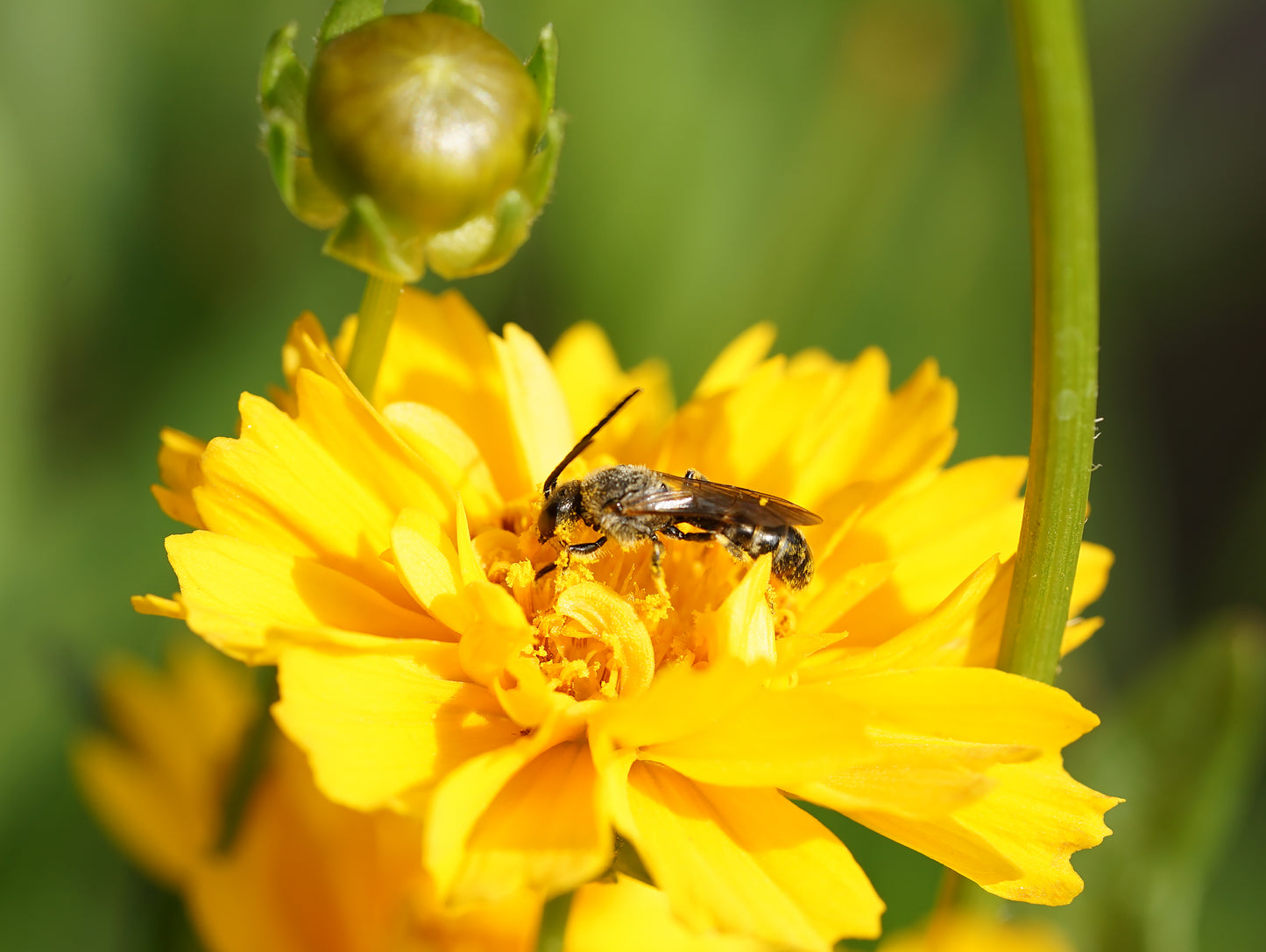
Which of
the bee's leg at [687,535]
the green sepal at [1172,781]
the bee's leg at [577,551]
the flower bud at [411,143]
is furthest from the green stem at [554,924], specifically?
the green sepal at [1172,781]

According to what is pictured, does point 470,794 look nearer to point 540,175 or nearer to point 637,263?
point 540,175

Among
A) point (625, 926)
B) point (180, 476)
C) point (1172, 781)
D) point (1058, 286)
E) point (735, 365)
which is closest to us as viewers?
point (1058, 286)

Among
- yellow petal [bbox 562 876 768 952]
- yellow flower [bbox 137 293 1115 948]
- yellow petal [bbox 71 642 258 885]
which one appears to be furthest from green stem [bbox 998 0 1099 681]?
yellow petal [bbox 71 642 258 885]

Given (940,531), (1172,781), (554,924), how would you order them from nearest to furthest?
(554,924)
(940,531)
(1172,781)

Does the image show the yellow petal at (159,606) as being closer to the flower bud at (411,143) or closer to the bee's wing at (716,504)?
the flower bud at (411,143)

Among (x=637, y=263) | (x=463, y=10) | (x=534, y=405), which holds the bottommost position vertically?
(x=534, y=405)

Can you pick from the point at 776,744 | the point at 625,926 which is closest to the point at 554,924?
the point at 776,744

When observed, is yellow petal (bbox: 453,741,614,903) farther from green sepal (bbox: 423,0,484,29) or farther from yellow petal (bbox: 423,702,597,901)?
green sepal (bbox: 423,0,484,29)
